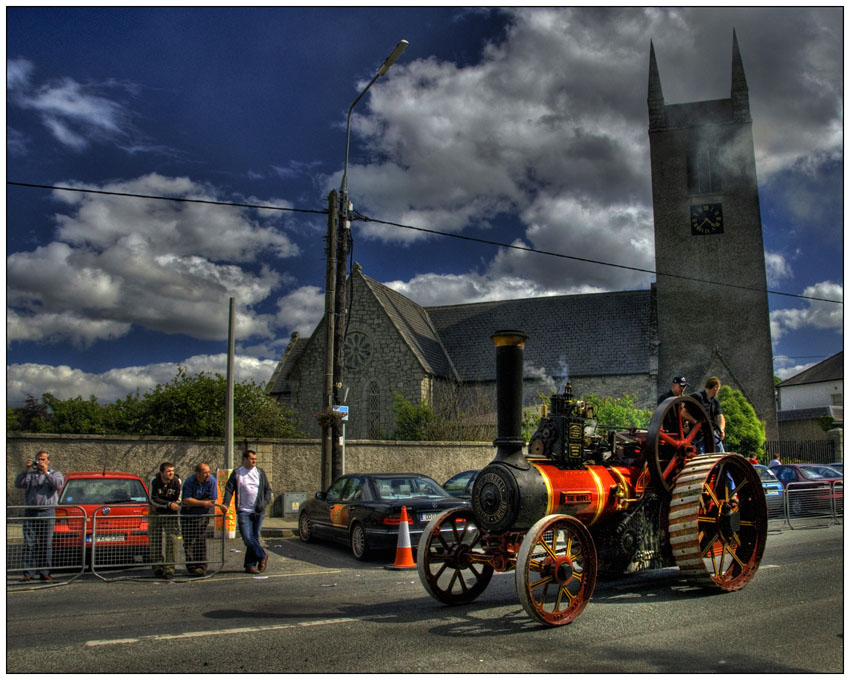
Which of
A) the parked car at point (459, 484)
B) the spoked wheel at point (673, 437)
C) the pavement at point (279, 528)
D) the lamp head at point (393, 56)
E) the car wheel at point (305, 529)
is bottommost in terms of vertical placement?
the pavement at point (279, 528)

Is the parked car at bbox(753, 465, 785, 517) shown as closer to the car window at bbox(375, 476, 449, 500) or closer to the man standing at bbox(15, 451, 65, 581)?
the car window at bbox(375, 476, 449, 500)

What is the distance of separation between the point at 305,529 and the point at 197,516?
3633 millimetres

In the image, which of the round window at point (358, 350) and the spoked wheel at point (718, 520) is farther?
the round window at point (358, 350)

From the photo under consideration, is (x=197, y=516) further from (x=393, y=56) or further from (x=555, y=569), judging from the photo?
(x=393, y=56)

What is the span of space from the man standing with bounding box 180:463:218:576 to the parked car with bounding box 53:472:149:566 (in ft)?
1.86

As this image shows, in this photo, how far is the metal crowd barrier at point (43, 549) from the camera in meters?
9.20

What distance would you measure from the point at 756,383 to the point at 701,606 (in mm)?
30718

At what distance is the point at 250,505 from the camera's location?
10164 mm

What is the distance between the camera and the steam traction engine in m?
6.45

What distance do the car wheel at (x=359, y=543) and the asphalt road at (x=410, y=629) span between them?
2031mm

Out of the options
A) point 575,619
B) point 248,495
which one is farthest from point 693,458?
point 248,495

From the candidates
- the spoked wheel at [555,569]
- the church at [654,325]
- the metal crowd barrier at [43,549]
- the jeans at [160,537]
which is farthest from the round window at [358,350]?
the spoked wheel at [555,569]

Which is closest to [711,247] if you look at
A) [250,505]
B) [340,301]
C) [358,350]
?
[358,350]

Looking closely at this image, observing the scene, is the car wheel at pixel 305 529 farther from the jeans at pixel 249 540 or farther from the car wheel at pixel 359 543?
the jeans at pixel 249 540
